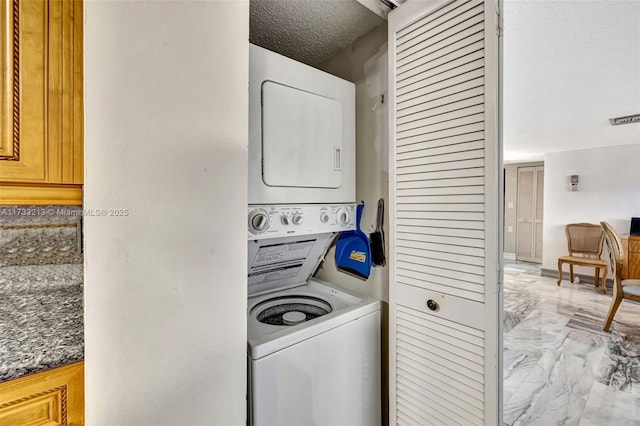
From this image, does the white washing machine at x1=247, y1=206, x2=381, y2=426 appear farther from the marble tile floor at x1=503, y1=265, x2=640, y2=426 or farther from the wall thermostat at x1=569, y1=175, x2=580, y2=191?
the wall thermostat at x1=569, y1=175, x2=580, y2=191

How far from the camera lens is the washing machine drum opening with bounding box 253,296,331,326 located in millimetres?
1485

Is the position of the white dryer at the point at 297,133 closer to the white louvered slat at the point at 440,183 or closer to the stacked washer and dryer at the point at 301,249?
the stacked washer and dryer at the point at 301,249

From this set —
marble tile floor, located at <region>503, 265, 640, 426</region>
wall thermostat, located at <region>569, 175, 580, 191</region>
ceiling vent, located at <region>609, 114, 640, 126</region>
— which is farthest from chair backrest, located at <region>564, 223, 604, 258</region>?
ceiling vent, located at <region>609, 114, 640, 126</region>

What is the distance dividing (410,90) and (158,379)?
1453 millimetres

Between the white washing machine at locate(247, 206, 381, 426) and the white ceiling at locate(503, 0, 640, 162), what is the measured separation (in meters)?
1.76

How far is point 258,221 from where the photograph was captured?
1254 millimetres

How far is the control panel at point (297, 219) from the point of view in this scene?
4.11ft

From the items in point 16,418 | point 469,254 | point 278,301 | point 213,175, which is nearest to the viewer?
point 16,418

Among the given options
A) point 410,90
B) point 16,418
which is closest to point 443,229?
point 410,90

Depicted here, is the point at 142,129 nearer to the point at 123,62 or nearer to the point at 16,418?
the point at 123,62

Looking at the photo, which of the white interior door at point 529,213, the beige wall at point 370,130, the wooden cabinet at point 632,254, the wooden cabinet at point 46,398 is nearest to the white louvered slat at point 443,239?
the beige wall at point 370,130

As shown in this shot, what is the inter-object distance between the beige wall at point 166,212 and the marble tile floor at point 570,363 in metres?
2.30

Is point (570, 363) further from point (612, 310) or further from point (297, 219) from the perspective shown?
point (297, 219)

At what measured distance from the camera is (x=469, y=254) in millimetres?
1135
